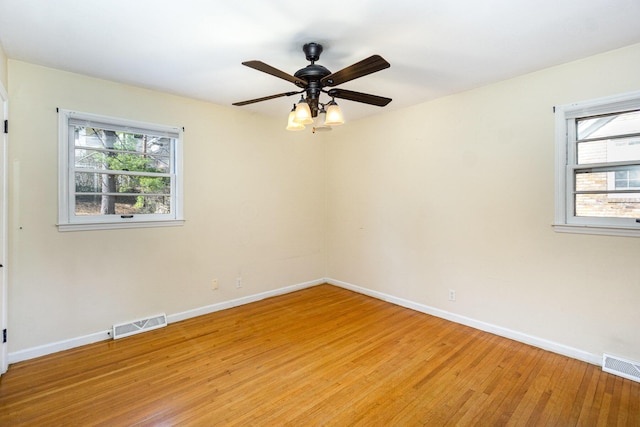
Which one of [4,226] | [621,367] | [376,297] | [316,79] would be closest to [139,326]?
[4,226]

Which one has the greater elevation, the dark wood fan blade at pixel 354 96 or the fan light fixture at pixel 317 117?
the dark wood fan blade at pixel 354 96

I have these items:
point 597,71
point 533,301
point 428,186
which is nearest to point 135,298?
point 428,186

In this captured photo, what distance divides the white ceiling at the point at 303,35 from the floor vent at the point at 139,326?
2.46 meters

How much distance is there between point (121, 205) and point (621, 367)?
4711 millimetres

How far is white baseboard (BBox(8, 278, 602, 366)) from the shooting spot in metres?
2.61

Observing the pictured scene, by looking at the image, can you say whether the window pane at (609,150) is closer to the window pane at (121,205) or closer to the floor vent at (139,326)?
the window pane at (121,205)

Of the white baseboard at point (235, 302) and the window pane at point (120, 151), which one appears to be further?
the white baseboard at point (235, 302)

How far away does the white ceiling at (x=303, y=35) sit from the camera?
73.6 inches

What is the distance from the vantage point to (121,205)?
3146 millimetres

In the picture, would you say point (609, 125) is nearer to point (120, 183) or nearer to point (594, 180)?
point (594, 180)

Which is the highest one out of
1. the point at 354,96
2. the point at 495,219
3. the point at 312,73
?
the point at 312,73

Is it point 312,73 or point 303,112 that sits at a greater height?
point 312,73

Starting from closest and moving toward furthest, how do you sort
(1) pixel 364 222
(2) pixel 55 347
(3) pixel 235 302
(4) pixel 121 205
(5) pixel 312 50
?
(5) pixel 312 50, (2) pixel 55 347, (4) pixel 121 205, (3) pixel 235 302, (1) pixel 364 222

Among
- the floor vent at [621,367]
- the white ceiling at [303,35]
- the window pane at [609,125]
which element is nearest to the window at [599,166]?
the window pane at [609,125]
